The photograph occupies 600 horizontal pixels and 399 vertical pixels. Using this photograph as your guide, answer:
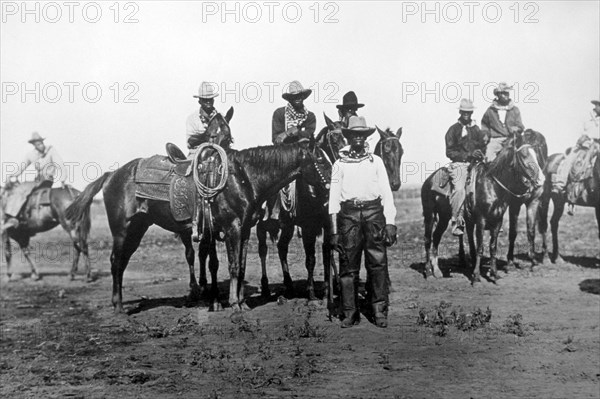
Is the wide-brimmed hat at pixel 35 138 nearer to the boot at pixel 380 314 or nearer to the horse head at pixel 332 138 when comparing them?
the horse head at pixel 332 138

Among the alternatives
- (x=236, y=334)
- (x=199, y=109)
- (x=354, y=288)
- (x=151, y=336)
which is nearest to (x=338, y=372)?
(x=354, y=288)

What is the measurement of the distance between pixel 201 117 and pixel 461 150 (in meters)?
5.67

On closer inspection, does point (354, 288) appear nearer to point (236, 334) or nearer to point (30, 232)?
point (236, 334)

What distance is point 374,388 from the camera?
5.59 m

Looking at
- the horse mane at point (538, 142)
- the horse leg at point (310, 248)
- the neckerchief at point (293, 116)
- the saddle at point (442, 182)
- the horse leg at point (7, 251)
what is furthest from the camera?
the horse leg at point (7, 251)

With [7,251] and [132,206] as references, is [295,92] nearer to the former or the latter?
[132,206]

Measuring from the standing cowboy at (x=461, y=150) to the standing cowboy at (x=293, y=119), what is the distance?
3981 millimetres

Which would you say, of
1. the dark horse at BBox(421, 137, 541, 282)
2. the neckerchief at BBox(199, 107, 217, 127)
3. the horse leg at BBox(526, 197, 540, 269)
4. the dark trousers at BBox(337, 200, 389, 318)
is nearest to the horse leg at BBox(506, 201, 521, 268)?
the horse leg at BBox(526, 197, 540, 269)

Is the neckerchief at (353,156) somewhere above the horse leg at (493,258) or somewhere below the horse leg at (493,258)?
above

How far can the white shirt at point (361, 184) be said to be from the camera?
291 inches

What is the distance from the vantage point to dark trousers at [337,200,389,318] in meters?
7.45

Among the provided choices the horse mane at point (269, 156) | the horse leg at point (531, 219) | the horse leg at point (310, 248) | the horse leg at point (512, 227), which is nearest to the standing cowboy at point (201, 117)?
the horse mane at point (269, 156)

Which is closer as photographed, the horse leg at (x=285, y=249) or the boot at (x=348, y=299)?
the boot at (x=348, y=299)

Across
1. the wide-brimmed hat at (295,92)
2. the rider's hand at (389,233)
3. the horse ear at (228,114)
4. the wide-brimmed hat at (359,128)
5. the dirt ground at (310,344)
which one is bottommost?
the dirt ground at (310,344)
